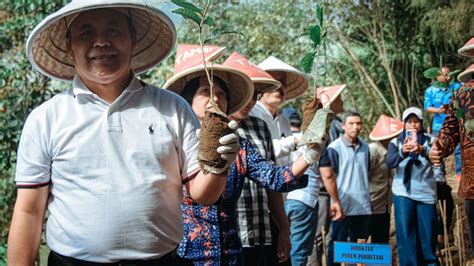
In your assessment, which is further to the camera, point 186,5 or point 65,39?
point 65,39

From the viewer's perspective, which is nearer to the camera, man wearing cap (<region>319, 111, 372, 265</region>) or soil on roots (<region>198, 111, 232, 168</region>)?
soil on roots (<region>198, 111, 232, 168</region>)

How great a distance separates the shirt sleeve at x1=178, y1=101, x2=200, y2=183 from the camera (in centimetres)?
259

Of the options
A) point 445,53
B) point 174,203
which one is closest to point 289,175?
point 174,203

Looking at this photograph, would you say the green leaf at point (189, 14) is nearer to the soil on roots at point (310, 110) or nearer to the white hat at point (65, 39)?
the white hat at point (65, 39)

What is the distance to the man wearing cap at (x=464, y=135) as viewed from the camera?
463cm

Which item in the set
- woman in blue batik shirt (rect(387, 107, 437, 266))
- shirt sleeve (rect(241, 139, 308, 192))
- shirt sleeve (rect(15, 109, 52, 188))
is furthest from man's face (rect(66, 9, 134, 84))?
woman in blue batik shirt (rect(387, 107, 437, 266))

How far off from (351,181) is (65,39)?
4.97 m

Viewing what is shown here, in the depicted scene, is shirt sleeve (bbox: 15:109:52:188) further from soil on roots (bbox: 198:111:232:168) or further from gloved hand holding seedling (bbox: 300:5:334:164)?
gloved hand holding seedling (bbox: 300:5:334:164)

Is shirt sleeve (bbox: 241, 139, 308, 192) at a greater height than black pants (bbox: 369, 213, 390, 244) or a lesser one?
greater

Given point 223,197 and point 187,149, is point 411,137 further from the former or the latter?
point 187,149

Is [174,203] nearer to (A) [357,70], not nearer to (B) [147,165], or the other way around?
(B) [147,165]

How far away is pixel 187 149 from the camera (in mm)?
2594

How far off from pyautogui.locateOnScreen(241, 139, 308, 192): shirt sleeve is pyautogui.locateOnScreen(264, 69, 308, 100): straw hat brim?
7.12 ft

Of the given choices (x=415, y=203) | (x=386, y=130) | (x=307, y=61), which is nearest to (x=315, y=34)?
(x=307, y=61)
